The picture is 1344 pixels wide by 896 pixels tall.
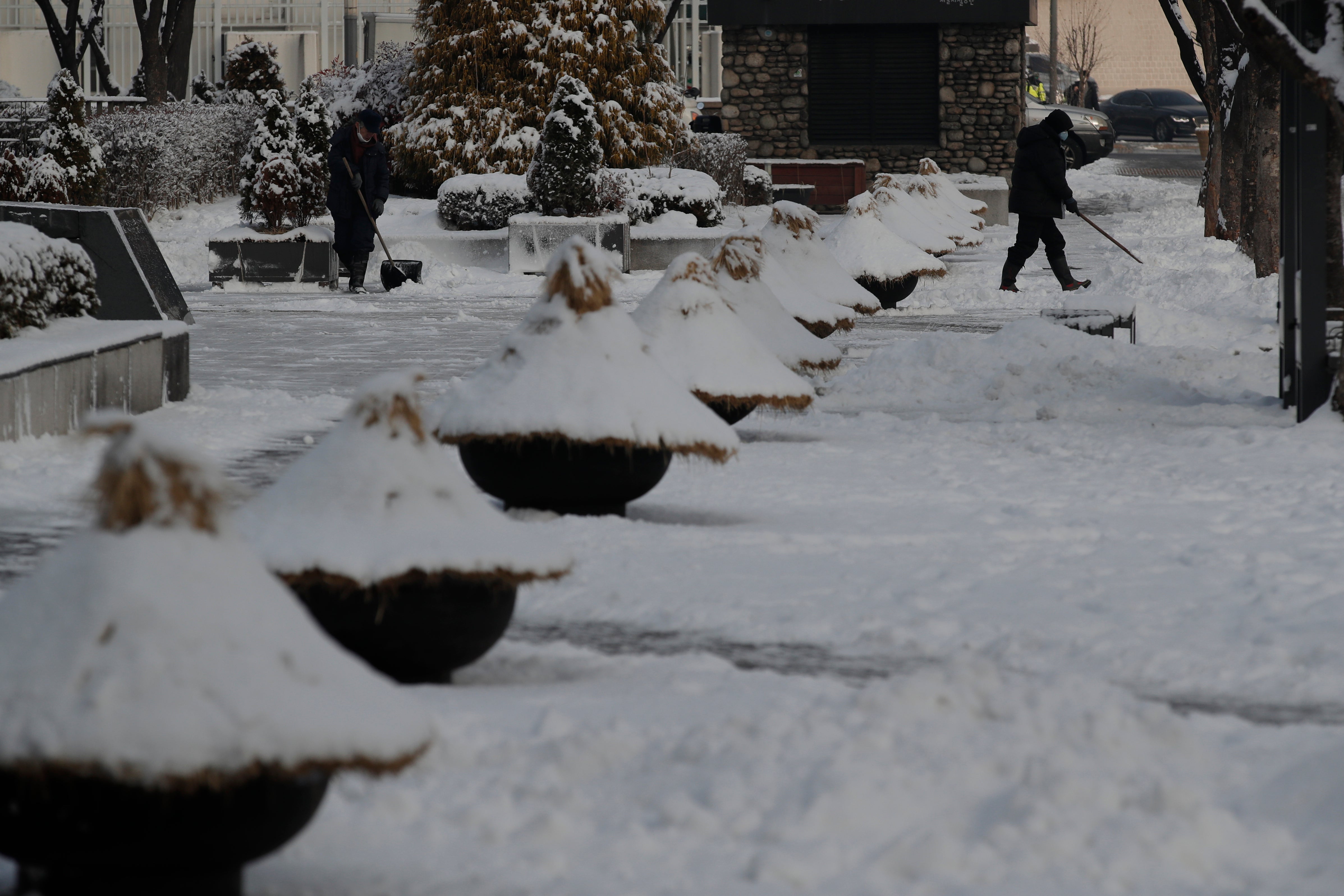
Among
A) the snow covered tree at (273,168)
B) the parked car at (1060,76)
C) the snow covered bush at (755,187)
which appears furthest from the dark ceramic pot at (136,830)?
the parked car at (1060,76)

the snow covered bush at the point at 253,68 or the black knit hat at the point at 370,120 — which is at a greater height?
the snow covered bush at the point at 253,68

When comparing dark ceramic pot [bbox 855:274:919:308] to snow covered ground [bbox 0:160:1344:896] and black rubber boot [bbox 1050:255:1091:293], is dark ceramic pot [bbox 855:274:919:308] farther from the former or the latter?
snow covered ground [bbox 0:160:1344:896]

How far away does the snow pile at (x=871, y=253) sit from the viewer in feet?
49.3

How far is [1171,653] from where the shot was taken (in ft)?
16.0

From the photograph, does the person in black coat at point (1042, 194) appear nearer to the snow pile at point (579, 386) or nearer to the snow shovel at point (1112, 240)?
the snow shovel at point (1112, 240)

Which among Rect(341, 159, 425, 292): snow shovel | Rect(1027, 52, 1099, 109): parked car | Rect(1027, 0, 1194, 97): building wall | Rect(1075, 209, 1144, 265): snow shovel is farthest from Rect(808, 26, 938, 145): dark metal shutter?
Rect(1027, 0, 1194, 97): building wall

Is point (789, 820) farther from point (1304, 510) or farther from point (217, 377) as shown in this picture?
point (217, 377)

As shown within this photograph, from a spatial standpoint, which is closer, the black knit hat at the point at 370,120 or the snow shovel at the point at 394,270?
the black knit hat at the point at 370,120

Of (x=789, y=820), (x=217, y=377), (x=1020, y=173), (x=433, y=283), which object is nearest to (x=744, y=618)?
(x=789, y=820)

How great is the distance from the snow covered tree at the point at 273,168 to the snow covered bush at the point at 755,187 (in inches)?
415

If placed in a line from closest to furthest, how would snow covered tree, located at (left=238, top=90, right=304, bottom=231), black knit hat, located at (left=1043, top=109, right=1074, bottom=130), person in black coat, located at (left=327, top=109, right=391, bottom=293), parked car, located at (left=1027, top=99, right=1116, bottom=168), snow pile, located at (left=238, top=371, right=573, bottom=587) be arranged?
snow pile, located at (left=238, top=371, right=573, bottom=587), black knit hat, located at (left=1043, top=109, right=1074, bottom=130), person in black coat, located at (left=327, top=109, right=391, bottom=293), snow covered tree, located at (left=238, top=90, right=304, bottom=231), parked car, located at (left=1027, top=99, right=1116, bottom=168)

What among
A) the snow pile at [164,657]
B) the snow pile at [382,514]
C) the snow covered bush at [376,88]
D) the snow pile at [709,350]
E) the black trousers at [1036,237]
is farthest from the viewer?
the snow covered bush at [376,88]

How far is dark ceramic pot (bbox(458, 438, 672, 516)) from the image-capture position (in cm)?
626

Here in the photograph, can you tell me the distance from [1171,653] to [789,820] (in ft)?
6.33
